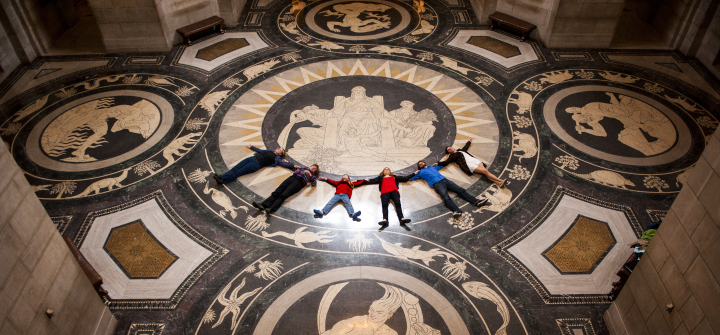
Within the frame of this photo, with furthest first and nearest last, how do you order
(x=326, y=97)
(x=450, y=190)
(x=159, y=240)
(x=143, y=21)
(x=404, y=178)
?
1. (x=143, y=21)
2. (x=326, y=97)
3. (x=404, y=178)
4. (x=450, y=190)
5. (x=159, y=240)

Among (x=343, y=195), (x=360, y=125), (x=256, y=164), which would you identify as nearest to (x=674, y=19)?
(x=360, y=125)

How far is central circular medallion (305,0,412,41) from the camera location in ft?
41.1

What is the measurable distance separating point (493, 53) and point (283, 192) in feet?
24.0

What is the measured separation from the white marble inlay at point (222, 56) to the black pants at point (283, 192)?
16.7 ft

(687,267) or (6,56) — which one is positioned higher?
(687,267)

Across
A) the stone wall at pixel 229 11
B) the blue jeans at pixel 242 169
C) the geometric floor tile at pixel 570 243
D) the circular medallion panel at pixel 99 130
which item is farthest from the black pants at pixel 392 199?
the stone wall at pixel 229 11

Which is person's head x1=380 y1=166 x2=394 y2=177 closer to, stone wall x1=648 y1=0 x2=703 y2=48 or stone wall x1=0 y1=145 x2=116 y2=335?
stone wall x1=0 y1=145 x2=116 y2=335

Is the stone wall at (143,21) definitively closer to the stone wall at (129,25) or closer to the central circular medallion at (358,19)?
the stone wall at (129,25)

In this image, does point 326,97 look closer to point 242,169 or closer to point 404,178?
point 242,169

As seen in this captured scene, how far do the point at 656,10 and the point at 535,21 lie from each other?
12.1ft

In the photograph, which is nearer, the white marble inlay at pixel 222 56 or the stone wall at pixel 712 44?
the stone wall at pixel 712 44

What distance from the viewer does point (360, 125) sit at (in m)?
9.25

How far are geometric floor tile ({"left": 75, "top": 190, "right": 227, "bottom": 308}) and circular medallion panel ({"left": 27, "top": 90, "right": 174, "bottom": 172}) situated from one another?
5.72 ft

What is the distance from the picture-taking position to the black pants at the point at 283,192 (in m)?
7.33
